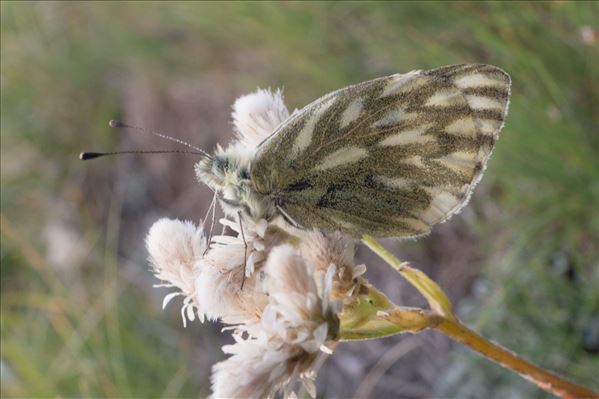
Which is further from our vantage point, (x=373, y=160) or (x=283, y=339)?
(x=373, y=160)

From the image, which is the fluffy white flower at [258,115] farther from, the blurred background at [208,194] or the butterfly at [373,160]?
the blurred background at [208,194]

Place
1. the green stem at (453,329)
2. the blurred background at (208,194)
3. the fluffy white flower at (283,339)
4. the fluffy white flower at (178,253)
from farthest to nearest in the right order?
the blurred background at (208,194), the fluffy white flower at (178,253), the green stem at (453,329), the fluffy white flower at (283,339)

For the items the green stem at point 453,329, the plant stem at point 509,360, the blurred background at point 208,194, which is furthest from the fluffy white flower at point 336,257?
the blurred background at point 208,194

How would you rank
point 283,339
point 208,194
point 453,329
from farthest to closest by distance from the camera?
point 208,194
point 453,329
point 283,339

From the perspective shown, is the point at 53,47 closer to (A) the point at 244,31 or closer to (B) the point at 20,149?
(B) the point at 20,149

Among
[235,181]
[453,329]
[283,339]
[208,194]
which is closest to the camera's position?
[283,339]

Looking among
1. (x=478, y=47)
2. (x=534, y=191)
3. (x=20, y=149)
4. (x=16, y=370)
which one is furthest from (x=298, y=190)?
(x=20, y=149)

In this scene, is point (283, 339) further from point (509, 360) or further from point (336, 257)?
point (509, 360)

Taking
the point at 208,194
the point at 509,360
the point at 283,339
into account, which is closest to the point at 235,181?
the point at 283,339
